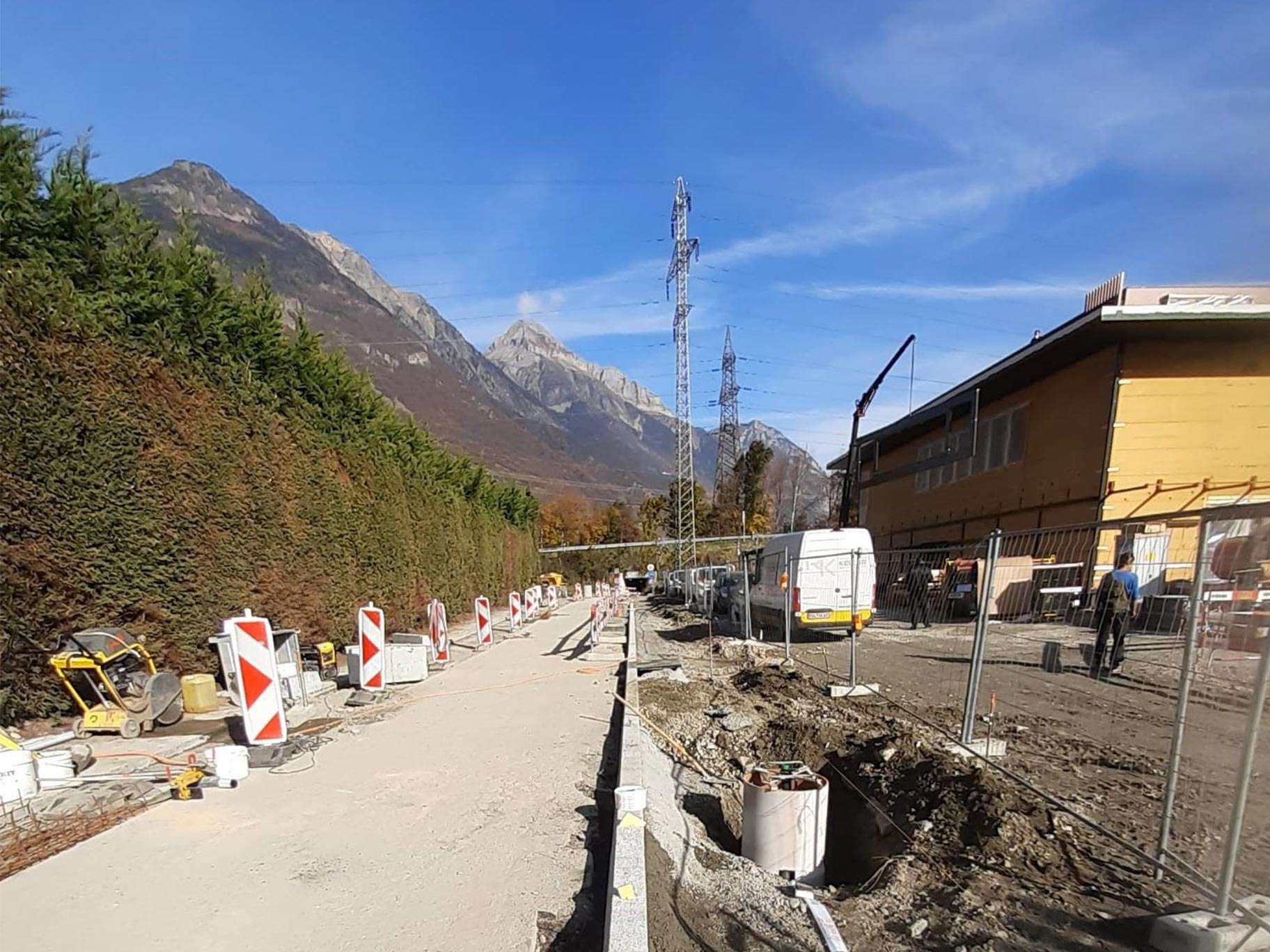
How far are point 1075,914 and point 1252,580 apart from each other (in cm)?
190

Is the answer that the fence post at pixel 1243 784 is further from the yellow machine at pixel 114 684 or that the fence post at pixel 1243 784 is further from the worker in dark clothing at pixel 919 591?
the yellow machine at pixel 114 684

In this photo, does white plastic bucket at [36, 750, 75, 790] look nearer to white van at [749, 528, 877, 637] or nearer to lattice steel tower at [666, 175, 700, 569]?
white van at [749, 528, 877, 637]

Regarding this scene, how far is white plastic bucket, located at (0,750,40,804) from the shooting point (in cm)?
437

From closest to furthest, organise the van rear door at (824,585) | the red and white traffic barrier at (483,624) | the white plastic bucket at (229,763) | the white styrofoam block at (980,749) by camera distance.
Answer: the white plastic bucket at (229,763), the white styrofoam block at (980,749), the van rear door at (824,585), the red and white traffic barrier at (483,624)

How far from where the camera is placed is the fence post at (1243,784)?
2.77m

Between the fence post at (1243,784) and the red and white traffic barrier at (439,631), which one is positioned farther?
the red and white traffic barrier at (439,631)

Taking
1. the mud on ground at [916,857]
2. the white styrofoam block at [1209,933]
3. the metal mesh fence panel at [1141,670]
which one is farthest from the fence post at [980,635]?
the white styrofoam block at [1209,933]

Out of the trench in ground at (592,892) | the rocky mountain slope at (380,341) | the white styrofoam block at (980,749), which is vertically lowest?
the trench in ground at (592,892)

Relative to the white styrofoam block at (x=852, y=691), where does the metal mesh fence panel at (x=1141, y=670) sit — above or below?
above

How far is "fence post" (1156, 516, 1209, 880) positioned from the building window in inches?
716

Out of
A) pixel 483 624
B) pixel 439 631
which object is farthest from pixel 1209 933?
pixel 483 624

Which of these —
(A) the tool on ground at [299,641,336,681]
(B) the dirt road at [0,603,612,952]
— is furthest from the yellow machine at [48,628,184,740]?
(A) the tool on ground at [299,641,336,681]

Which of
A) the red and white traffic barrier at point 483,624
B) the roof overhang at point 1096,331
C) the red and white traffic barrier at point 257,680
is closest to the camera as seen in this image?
the red and white traffic barrier at point 257,680

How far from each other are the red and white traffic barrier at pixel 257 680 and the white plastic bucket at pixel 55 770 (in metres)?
1.17
